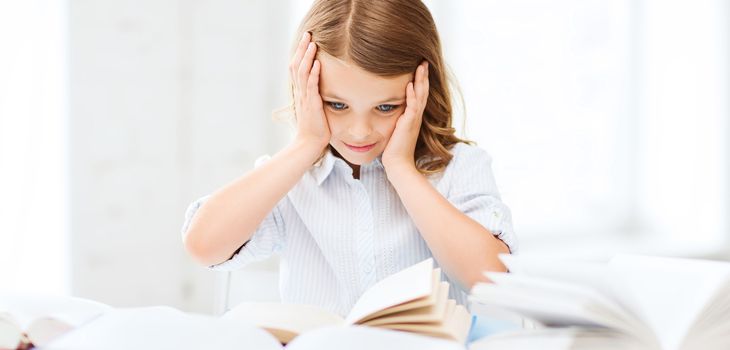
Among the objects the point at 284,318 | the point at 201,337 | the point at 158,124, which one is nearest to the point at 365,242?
the point at 284,318

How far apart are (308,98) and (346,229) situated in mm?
215

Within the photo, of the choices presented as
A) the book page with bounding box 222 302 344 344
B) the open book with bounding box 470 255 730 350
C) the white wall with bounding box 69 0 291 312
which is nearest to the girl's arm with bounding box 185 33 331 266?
the book page with bounding box 222 302 344 344

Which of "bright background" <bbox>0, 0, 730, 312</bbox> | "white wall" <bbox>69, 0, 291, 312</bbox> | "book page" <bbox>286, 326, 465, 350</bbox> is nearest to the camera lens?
"book page" <bbox>286, 326, 465, 350</bbox>

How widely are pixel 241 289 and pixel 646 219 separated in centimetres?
251

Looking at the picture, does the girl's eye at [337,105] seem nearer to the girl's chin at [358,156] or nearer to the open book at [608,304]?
the girl's chin at [358,156]

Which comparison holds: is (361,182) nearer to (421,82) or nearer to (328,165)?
(328,165)

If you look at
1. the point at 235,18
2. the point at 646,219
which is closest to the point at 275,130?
the point at 235,18

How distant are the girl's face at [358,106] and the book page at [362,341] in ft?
1.76

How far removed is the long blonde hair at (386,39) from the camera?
1010 millimetres

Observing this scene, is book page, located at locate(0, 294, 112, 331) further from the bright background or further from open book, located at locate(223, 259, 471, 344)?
the bright background

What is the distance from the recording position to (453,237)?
977 millimetres

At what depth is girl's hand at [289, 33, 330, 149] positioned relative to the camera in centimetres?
105

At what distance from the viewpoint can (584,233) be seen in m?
3.08

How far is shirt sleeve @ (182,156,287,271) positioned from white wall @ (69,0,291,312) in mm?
789
